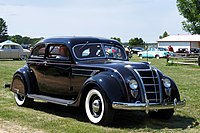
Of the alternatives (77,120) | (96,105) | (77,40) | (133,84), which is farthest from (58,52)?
(133,84)

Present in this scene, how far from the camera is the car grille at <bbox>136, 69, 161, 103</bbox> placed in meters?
7.06

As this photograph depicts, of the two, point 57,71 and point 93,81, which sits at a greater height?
point 57,71

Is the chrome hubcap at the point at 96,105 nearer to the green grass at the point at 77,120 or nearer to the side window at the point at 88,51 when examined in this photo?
the green grass at the point at 77,120

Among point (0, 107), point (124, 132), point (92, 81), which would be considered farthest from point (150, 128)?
point (0, 107)

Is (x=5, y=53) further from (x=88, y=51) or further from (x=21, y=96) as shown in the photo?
(x=88, y=51)

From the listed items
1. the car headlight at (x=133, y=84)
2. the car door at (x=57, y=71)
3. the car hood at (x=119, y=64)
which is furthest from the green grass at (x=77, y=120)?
the car hood at (x=119, y=64)

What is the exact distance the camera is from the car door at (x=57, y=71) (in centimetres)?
808

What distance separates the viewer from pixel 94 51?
8.41 m

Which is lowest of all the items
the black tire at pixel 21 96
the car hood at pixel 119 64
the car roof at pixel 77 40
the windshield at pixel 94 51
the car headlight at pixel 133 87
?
the black tire at pixel 21 96

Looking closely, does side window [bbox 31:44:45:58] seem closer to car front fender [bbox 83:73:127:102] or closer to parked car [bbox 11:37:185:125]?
parked car [bbox 11:37:185:125]

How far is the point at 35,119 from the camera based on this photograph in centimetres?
770

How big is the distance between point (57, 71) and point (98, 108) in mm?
1539

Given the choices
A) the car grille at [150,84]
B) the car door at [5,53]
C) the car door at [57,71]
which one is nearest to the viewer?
the car grille at [150,84]

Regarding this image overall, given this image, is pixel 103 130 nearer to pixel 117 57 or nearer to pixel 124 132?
pixel 124 132
